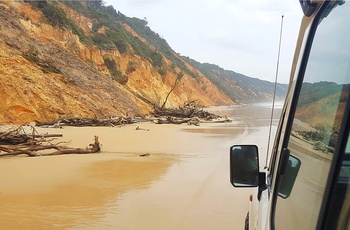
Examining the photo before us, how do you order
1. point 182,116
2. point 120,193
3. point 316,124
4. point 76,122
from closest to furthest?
point 316,124 < point 120,193 < point 76,122 < point 182,116

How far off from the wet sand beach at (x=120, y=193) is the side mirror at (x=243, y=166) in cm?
259

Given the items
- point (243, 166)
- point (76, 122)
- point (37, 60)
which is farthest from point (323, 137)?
point (37, 60)

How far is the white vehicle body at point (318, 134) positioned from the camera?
39.8 inches

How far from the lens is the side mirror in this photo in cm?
201

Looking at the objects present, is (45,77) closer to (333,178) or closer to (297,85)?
(297,85)

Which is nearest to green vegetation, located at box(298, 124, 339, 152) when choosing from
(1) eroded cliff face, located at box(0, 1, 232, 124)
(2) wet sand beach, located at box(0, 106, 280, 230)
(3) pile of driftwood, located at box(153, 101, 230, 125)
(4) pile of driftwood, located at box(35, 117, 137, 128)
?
(2) wet sand beach, located at box(0, 106, 280, 230)

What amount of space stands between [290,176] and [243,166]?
0.62 m

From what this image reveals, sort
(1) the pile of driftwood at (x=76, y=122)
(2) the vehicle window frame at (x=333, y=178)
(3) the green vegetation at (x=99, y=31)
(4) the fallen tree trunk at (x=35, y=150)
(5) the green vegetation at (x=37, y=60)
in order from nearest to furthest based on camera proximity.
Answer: (2) the vehicle window frame at (x=333, y=178) < (4) the fallen tree trunk at (x=35, y=150) < (1) the pile of driftwood at (x=76, y=122) < (5) the green vegetation at (x=37, y=60) < (3) the green vegetation at (x=99, y=31)

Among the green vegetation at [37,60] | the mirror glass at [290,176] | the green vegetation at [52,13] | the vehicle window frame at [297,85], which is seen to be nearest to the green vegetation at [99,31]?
the green vegetation at [52,13]

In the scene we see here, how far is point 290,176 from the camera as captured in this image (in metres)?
1.40

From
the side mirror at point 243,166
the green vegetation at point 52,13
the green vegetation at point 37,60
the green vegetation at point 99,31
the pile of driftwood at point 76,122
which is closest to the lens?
the side mirror at point 243,166

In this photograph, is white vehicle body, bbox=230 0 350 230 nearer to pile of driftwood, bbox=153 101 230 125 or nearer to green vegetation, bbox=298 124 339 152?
green vegetation, bbox=298 124 339 152

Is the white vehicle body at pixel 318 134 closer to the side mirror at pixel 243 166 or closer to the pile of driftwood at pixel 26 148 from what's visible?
the side mirror at pixel 243 166

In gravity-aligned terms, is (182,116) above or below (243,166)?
below
